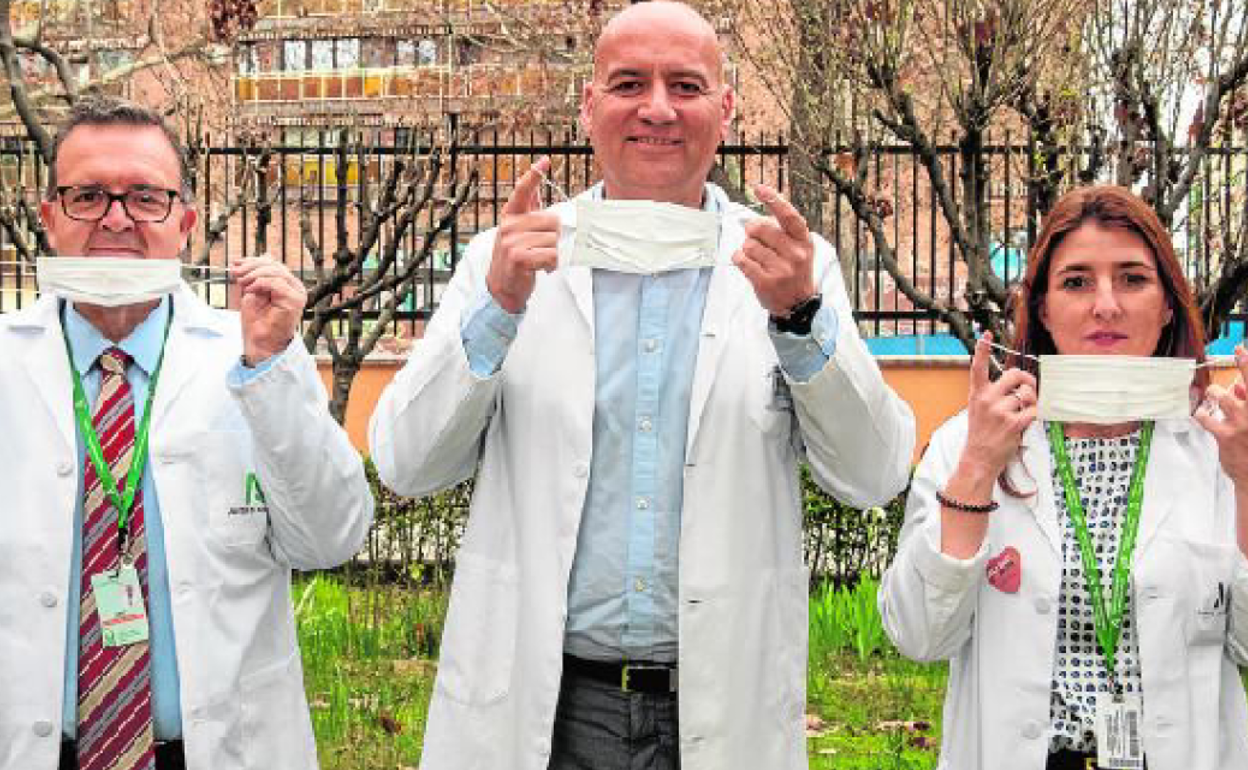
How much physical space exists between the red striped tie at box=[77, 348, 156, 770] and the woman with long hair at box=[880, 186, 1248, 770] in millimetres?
1553

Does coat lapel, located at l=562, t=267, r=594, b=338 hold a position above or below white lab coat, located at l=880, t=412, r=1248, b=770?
above

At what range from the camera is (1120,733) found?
327 cm

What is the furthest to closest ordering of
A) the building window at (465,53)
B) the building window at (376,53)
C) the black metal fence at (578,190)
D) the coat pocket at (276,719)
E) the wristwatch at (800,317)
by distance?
the building window at (376,53)
the building window at (465,53)
the black metal fence at (578,190)
the coat pocket at (276,719)
the wristwatch at (800,317)

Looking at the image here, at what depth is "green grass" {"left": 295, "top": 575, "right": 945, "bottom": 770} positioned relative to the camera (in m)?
6.55

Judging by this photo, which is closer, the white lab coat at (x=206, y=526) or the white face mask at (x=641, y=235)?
the white lab coat at (x=206, y=526)

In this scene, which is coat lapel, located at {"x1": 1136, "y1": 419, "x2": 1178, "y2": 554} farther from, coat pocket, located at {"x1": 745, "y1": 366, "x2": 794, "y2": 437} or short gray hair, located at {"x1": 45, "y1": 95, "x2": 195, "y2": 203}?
short gray hair, located at {"x1": 45, "y1": 95, "x2": 195, "y2": 203}

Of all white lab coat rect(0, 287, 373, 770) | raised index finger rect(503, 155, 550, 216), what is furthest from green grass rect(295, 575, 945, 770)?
raised index finger rect(503, 155, 550, 216)

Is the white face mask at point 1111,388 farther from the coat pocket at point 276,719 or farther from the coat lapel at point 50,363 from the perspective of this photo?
the coat lapel at point 50,363

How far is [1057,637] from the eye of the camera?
3367 millimetres

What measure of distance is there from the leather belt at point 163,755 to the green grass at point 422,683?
3009 millimetres

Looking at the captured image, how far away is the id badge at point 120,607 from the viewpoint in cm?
336

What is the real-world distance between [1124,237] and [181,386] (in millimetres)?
2028

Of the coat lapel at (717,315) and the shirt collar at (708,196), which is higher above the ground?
the shirt collar at (708,196)

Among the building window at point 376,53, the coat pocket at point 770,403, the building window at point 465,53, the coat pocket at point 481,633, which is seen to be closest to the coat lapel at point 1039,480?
the coat pocket at point 770,403
